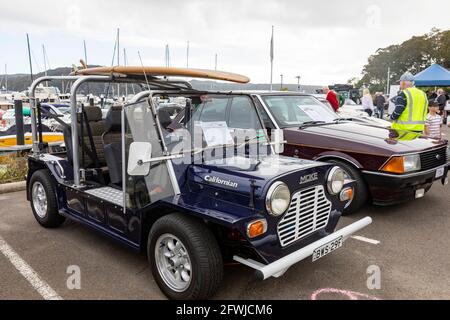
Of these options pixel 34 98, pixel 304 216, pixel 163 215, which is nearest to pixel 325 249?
pixel 304 216

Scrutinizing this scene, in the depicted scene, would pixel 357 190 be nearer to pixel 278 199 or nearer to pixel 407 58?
pixel 278 199

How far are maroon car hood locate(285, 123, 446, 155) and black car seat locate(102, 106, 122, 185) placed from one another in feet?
8.91

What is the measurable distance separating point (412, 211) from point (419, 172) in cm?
72

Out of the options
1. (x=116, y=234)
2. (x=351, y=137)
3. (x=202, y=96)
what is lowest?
(x=116, y=234)

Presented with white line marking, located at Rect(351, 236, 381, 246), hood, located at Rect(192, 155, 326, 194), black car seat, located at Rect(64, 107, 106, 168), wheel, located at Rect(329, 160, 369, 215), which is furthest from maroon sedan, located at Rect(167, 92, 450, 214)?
black car seat, located at Rect(64, 107, 106, 168)

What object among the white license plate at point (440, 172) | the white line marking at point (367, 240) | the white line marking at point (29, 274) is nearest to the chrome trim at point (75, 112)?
the white line marking at point (29, 274)

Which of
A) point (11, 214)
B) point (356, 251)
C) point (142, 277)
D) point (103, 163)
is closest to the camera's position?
point (142, 277)

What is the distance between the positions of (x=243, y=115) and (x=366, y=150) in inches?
70.2

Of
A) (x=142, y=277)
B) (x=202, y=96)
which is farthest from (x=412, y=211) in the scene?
(x=142, y=277)

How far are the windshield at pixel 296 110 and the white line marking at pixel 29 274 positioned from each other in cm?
374

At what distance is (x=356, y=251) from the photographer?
4.19 m

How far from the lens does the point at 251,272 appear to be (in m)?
3.69
